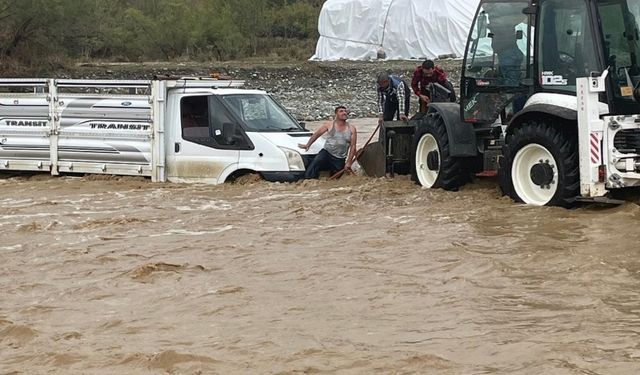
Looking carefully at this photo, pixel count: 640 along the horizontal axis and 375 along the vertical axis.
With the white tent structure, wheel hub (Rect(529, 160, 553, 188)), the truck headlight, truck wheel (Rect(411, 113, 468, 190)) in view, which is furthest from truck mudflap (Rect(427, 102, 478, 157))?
the white tent structure

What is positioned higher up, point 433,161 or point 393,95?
point 393,95

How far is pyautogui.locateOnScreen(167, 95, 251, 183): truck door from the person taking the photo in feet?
45.9

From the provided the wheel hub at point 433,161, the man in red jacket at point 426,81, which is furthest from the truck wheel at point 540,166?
the man in red jacket at point 426,81

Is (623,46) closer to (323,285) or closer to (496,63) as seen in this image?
(496,63)

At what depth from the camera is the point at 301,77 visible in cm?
3622

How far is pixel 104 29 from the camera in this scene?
1655 inches

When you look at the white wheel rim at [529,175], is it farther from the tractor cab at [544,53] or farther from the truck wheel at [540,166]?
the tractor cab at [544,53]

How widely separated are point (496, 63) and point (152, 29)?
147ft

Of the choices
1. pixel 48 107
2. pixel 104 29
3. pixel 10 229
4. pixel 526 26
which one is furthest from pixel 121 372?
pixel 104 29

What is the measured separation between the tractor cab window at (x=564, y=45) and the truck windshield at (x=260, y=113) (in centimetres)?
463

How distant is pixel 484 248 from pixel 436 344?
10.2ft

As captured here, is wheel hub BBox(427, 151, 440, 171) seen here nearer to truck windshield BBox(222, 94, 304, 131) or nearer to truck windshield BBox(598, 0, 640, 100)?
truck windshield BBox(222, 94, 304, 131)

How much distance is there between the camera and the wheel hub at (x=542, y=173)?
35.0 ft

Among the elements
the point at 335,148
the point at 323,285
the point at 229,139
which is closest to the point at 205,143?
the point at 229,139
